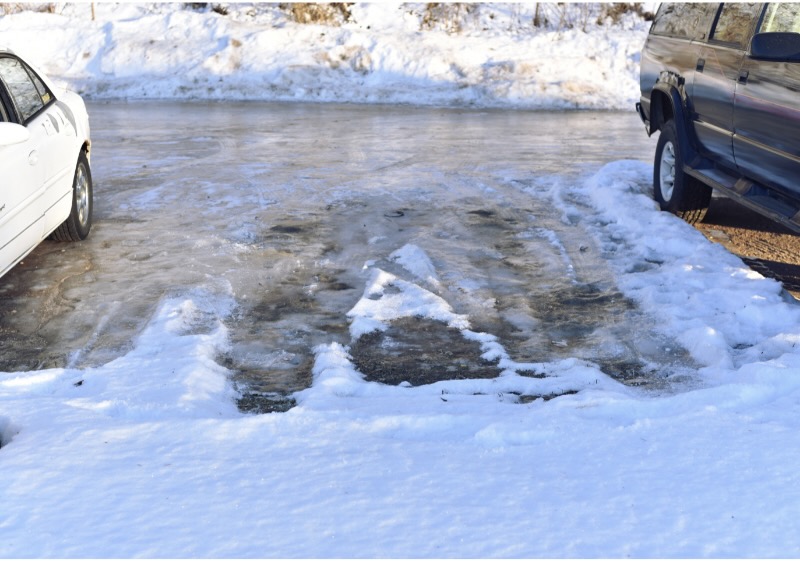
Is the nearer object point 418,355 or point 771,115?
point 418,355

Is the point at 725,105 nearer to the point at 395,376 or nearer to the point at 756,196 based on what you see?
the point at 756,196

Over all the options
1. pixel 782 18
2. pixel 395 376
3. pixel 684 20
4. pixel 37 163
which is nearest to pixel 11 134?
pixel 37 163

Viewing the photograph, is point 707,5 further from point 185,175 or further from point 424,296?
point 185,175

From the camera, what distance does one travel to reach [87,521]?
2699 mm

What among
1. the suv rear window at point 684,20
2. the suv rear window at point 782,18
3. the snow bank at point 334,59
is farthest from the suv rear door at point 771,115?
the snow bank at point 334,59

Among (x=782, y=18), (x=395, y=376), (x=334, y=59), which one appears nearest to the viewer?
(x=395, y=376)

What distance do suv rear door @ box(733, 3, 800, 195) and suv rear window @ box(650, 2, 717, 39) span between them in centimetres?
110

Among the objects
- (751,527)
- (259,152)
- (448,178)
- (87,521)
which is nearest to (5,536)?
(87,521)

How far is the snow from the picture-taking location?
2.66m

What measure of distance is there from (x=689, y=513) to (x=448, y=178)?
7600 mm

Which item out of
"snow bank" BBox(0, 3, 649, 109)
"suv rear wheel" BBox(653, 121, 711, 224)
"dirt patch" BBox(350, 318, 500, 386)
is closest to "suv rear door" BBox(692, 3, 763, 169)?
"suv rear wheel" BBox(653, 121, 711, 224)

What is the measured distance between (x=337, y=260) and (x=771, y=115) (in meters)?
3.29

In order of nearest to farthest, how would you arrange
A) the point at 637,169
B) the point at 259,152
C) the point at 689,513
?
the point at 689,513
the point at 637,169
the point at 259,152

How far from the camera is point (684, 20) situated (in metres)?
7.91
